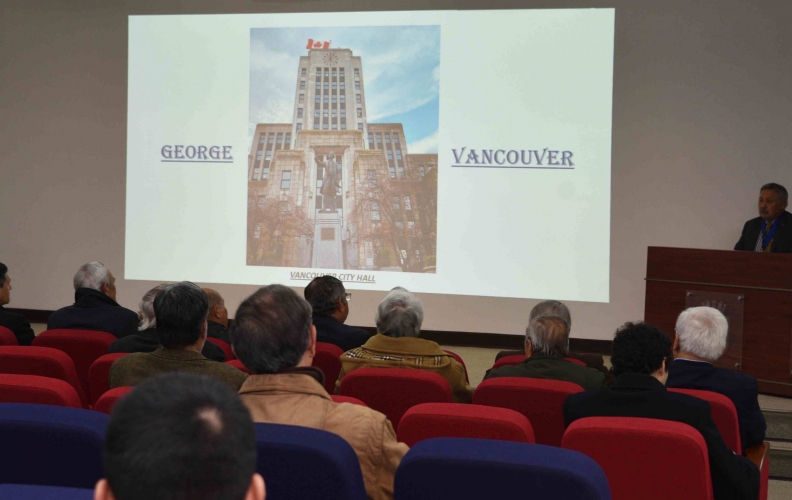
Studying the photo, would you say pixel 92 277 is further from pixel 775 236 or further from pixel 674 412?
pixel 775 236

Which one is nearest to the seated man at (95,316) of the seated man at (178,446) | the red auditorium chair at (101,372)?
the red auditorium chair at (101,372)

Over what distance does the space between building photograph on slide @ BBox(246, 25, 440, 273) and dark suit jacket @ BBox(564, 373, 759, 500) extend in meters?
4.77

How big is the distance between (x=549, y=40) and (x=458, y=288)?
229 cm

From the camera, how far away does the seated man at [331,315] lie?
3.97 metres

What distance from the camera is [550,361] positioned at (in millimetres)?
3150

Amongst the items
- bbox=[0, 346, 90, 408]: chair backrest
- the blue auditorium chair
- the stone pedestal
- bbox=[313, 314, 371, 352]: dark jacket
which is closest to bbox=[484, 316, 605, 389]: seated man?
bbox=[313, 314, 371, 352]: dark jacket

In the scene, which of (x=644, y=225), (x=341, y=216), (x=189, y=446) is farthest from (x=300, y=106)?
(x=189, y=446)

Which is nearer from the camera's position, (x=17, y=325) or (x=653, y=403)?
(x=653, y=403)

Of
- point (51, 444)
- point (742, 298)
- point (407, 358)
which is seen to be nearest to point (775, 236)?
point (742, 298)

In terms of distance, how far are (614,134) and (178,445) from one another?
21.9 feet

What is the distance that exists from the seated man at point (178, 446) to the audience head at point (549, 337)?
8.56 ft

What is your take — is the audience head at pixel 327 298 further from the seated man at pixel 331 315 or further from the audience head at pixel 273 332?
the audience head at pixel 273 332

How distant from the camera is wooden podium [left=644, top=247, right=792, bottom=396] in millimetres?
5168

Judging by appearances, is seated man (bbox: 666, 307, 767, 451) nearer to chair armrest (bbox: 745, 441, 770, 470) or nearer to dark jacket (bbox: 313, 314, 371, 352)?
chair armrest (bbox: 745, 441, 770, 470)
